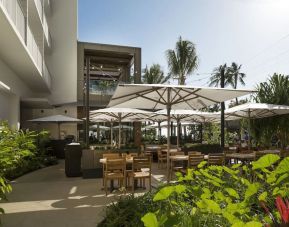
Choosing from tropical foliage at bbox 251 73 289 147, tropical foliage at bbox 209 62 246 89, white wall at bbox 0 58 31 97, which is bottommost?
tropical foliage at bbox 251 73 289 147

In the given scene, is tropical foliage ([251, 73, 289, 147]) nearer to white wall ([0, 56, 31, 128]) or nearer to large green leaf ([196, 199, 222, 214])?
white wall ([0, 56, 31, 128])

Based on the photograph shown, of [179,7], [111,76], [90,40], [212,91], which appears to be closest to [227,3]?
[179,7]

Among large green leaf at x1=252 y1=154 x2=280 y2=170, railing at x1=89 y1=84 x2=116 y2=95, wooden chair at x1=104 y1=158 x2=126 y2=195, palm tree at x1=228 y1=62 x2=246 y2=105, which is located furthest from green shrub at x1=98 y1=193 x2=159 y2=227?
palm tree at x1=228 y1=62 x2=246 y2=105

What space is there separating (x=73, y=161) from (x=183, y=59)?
2248cm

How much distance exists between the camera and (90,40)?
1022 inches

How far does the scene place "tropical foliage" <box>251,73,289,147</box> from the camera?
14.8m

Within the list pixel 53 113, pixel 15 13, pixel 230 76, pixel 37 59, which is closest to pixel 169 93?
pixel 15 13

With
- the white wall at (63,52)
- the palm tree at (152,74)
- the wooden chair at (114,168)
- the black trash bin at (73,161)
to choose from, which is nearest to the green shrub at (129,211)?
the wooden chair at (114,168)

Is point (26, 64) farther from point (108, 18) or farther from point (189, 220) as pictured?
point (189, 220)

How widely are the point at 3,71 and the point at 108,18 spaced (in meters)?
7.66

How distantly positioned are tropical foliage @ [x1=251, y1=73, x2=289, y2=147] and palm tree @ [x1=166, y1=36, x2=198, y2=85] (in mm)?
16532

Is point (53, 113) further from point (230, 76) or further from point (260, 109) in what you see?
point (230, 76)

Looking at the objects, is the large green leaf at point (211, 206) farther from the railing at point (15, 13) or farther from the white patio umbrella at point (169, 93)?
the railing at point (15, 13)

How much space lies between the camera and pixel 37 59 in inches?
674
